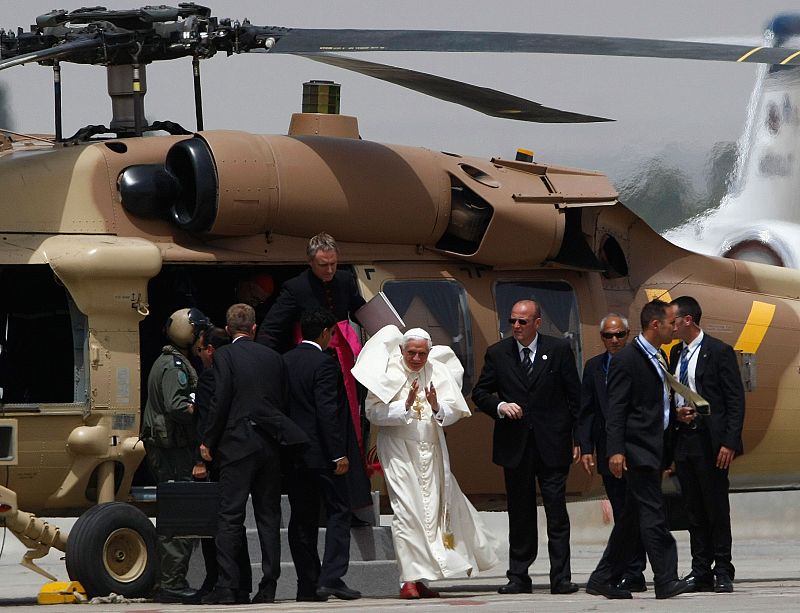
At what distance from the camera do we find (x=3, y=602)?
1120 centimetres

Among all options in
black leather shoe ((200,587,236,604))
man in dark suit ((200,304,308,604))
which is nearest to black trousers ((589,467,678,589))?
man in dark suit ((200,304,308,604))

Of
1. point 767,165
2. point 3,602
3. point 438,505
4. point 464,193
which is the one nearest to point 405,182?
point 464,193

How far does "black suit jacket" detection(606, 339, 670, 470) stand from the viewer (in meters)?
10.1

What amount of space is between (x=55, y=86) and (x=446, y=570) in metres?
3.85

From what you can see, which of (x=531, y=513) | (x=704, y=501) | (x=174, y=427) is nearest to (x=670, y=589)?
(x=704, y=501)

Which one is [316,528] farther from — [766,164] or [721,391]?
[766,164]

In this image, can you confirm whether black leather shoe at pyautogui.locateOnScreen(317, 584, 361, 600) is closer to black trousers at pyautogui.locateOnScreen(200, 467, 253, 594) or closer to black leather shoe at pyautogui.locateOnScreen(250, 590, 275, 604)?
black leather shoe at pyautogui.locateOnScreen(250, 590, 275, 604)

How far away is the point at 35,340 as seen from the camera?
1124 centimetres

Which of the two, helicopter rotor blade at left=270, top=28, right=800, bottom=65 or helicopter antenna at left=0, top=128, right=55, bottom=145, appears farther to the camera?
helicopter antenna at left=0, top=128, right=55, bottom=145

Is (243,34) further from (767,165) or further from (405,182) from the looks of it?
(767,165)

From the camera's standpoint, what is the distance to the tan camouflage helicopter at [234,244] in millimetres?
10305

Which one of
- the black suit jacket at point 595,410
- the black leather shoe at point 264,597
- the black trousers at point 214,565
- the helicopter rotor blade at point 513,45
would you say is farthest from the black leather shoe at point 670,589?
the helicopter rotor blade at point 513,45

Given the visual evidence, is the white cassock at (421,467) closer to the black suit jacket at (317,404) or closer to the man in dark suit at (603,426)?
the black suit jacket at (317,404)

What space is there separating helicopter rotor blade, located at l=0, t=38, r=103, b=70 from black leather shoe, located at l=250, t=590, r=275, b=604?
10.7 feet
